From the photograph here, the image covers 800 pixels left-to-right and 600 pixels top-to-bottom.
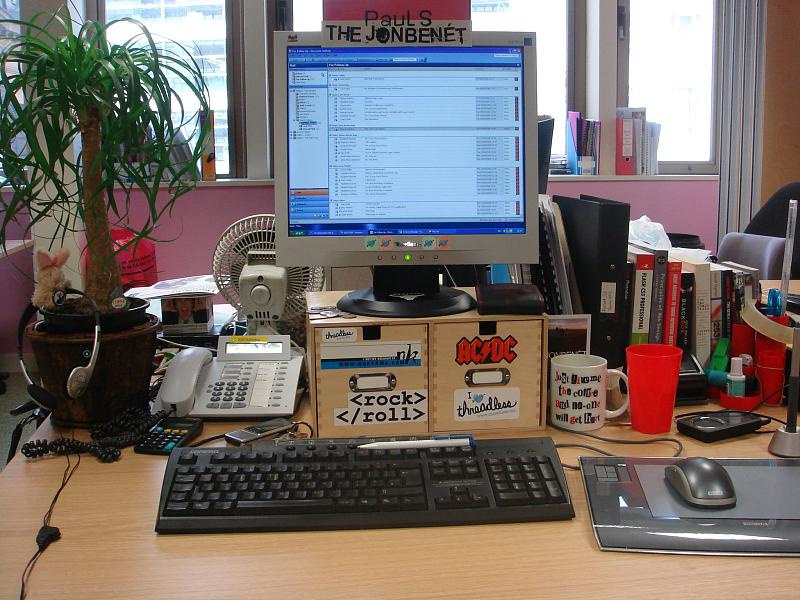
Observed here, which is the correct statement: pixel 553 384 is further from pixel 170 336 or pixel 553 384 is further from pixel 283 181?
pixel 170 336

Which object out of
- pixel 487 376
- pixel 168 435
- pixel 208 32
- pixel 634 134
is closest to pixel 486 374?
pixel 487 376

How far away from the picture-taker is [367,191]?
1.18 m

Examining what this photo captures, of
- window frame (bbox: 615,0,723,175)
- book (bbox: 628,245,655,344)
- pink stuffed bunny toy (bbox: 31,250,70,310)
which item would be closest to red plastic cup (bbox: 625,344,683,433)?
book (bbox: 628,245,655,344)

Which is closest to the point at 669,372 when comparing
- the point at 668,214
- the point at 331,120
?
the point at 331,120

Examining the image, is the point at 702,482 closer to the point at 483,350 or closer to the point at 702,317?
the point at 483,350

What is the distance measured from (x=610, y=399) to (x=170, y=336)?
91cm

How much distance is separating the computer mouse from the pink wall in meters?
3.00

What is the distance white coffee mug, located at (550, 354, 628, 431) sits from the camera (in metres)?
1.14

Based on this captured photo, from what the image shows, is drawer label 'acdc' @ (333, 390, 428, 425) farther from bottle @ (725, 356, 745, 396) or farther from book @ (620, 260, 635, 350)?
bottle @ (725, 356, 745, 396)

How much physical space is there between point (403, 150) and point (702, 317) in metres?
0.62

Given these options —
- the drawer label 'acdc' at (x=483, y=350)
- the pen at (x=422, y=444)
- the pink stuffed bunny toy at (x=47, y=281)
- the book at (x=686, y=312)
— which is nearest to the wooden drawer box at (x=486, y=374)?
the drawer label 'acdc' at (x=483, y=350)

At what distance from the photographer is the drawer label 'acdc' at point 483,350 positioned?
43.8 inches

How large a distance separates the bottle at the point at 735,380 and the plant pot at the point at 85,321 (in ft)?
3.23

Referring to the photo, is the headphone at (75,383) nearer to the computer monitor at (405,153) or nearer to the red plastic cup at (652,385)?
the computer monitor at (405,153)
